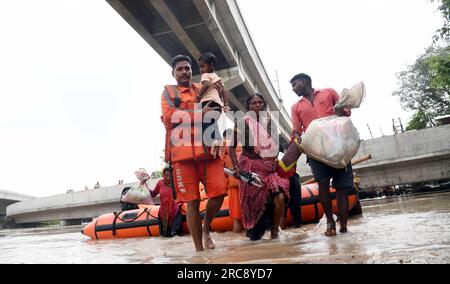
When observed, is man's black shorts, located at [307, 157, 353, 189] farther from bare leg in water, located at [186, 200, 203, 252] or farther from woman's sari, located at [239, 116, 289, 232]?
bare leg in water, located at [186, 200, 203, 252]

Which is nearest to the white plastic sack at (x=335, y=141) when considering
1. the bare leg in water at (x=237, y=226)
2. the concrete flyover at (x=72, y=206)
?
the bare leg in water at (x=237, y=226)

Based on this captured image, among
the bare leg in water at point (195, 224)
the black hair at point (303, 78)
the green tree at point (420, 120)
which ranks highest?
the green tree at point (420, 120)

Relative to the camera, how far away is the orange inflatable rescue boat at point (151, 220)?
4992 mm

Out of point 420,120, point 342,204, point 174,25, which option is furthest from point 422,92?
point 342,204

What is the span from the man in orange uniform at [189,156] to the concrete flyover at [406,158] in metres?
11.3

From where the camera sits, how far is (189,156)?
285cm

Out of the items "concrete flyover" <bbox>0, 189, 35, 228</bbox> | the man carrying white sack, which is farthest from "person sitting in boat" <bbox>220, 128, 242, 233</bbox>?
"concrete flyover" <bbox>0, 189, 35, 228</bbox>

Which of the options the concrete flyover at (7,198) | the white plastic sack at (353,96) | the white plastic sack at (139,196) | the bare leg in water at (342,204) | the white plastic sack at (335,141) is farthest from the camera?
the concrete flyover at (7,198)

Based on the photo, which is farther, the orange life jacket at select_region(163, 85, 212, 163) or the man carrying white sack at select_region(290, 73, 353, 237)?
the man carrying white sack at select_region(290, 73, 353, 237)

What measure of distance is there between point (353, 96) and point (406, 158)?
11844 millimetres

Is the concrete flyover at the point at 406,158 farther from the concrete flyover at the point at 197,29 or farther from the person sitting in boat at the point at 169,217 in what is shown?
the person sitting in boat at the point at 169,217

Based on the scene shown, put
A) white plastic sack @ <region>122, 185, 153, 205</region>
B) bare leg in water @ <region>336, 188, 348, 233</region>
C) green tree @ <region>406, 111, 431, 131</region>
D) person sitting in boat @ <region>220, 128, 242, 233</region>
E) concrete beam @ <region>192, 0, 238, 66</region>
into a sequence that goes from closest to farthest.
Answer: bare leg in water @ <region>336, 188, 348, 233</region> < person sitting in boat @ <region>220, 128, 242, 233</region> < white plastic sack @ <region>122, 185, 153, 205</region> < concrete beam @ <region>192, 0, 238, 66</region> < green tree @ <region>406, 111, 431, 131</region>

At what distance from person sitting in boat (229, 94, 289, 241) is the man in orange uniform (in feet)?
2.06

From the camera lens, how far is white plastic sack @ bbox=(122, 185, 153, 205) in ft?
22.6
